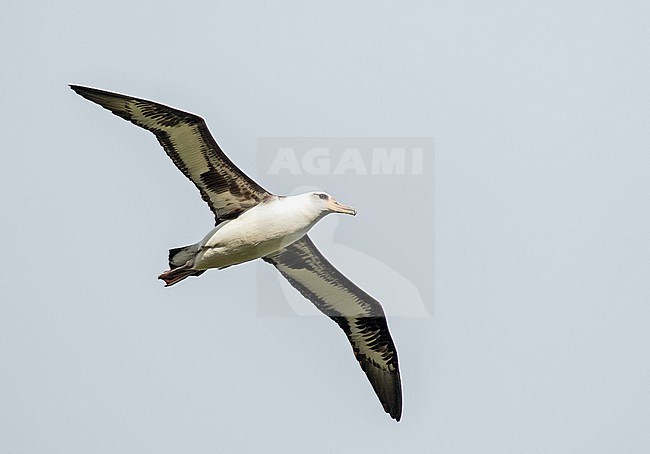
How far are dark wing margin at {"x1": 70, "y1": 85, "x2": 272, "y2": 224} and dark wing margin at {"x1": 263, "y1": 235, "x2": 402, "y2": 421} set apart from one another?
5.24 ft

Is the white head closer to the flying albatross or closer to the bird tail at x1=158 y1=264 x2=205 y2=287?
the flying albatross

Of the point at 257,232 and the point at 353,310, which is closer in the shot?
the point at 257,232

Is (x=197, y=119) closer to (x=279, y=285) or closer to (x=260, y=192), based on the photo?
(x=260, y=192)

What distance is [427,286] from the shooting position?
88.2ft

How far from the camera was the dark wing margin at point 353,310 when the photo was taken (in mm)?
23453

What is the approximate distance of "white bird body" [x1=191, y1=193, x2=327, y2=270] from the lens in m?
21.4

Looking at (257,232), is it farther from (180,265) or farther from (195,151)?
(195,151)

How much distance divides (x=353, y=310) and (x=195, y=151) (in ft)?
14.3

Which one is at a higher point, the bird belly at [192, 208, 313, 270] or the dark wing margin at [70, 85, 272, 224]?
the dark wing margin at [70, 85, 272, 224]

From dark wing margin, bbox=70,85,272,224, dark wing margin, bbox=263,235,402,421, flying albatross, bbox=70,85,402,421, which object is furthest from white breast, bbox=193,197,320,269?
dark wing margin, bbox=263,235,402,421

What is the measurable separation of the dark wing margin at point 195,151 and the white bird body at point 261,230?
0.27 m

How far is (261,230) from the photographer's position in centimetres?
2144

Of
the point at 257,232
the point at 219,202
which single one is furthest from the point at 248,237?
the point at 219,202

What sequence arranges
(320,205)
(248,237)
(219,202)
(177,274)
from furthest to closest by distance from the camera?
(177,274) → (219,202) → (248,237) → (320,205)
